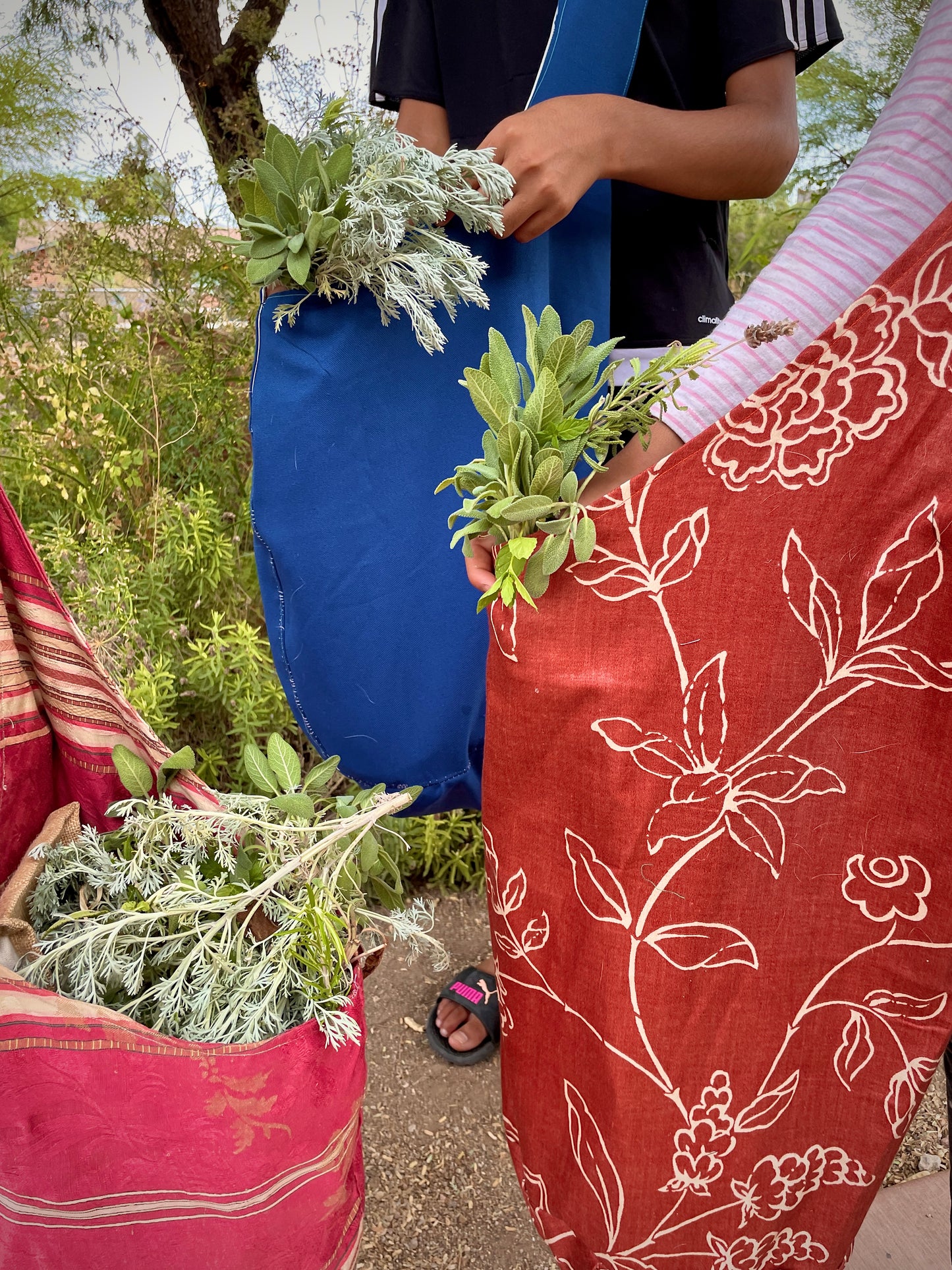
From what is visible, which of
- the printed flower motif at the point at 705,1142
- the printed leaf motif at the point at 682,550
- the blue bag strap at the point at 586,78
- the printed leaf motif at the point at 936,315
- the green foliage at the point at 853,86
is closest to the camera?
the printed leaf motif at the point at 936,315

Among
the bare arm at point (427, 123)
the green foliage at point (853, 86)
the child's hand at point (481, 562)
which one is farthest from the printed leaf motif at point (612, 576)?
the green foliage at point (853, 86)

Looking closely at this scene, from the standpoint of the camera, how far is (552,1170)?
89 centimetres

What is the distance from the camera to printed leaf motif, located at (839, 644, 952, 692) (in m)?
0.64

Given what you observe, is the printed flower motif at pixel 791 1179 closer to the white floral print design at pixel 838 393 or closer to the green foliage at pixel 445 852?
the white floral print design at pixel 838 393

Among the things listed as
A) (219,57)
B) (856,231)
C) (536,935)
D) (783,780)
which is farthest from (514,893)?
(219,57)

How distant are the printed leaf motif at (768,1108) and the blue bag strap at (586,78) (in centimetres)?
85

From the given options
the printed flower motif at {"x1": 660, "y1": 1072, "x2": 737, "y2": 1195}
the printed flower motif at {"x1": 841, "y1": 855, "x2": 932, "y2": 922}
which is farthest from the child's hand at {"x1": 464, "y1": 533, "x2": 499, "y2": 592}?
the printed flower motif at {"x1": 660, "y1": 1072, "x2": 737, "y2": 1195}

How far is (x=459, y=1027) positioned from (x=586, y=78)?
4.76 ft

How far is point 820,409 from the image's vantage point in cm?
63

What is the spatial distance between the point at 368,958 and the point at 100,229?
Result: 2.06 meters

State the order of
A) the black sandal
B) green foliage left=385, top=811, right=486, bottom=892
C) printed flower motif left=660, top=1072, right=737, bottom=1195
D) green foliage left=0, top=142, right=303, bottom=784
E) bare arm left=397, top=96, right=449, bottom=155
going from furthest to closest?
green foliage left=385, top=811, right=486, bottom=892 → green foliage left=0, top=142, right=303, bottom=784 → the black sandal → bare arm left=397, top=96, right=449, bottom=155 → printed flower motif left=660, top=1072, right=737, bottom=1195

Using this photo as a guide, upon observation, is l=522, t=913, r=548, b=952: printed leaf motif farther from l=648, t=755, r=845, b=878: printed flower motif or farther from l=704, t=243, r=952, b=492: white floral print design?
l=704, t=243, r=952, b=492: white floral print design

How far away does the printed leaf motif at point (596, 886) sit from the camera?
0.75 meters

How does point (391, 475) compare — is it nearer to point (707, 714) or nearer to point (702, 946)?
point (707, 714)
